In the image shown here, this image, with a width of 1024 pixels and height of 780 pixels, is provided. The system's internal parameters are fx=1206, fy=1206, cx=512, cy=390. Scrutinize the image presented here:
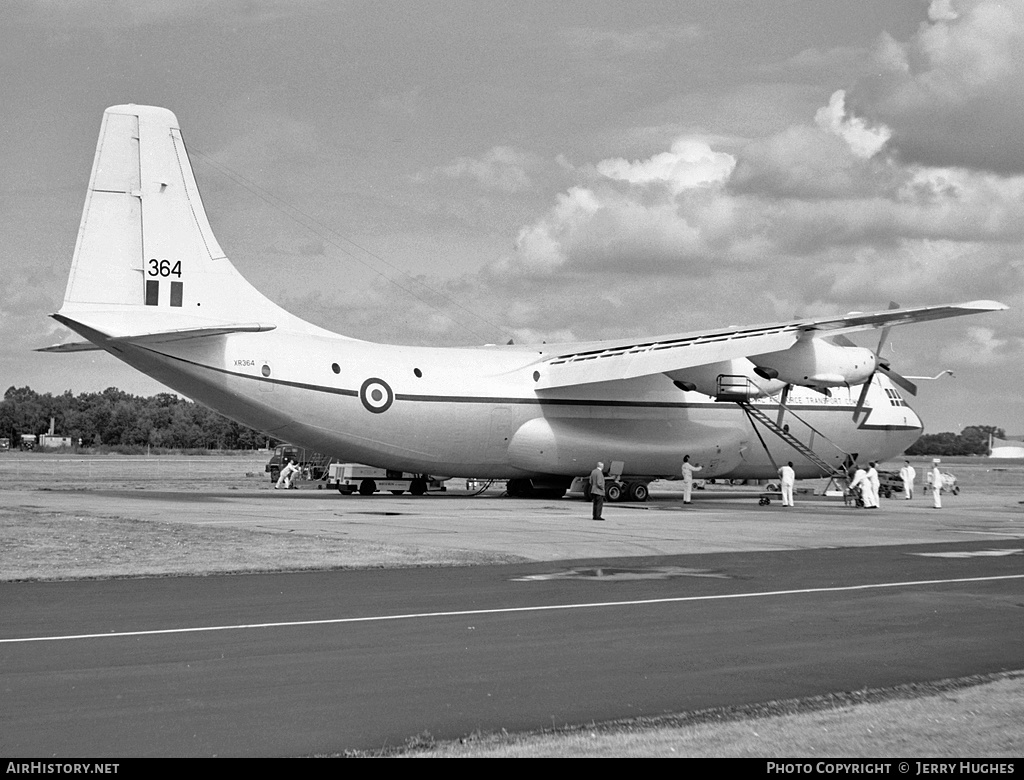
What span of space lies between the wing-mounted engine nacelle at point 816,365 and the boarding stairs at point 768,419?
831 mm

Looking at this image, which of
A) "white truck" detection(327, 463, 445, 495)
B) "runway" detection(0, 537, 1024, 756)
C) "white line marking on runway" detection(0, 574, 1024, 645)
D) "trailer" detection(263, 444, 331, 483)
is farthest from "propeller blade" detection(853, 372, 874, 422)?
"runway" detection(0, 537, 1024, 756)

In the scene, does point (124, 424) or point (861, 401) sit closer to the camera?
point (861, 401)

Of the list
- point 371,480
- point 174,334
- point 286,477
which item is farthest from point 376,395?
point 286,477

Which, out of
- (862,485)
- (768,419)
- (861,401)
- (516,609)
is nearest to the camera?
(516,609)

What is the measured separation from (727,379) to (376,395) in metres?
11.2

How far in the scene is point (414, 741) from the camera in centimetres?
742

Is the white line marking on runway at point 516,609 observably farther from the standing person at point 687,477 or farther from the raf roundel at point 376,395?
the standing person at point 687,477

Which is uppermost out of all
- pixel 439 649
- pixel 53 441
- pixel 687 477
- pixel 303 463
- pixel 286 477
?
pixel 53 441

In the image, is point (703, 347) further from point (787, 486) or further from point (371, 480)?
point (371, 480)

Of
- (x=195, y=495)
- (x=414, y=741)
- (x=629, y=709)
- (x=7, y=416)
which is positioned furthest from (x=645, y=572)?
(x=7, y=416)

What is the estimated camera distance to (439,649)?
1072 cm

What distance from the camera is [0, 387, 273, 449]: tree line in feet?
445

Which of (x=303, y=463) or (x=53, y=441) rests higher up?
(x=53, y=441)

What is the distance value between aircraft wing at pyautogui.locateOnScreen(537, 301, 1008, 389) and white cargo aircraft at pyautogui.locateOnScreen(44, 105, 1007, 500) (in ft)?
0.22
